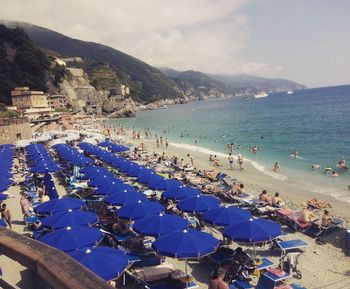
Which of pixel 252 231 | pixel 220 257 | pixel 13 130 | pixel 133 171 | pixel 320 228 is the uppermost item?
pixel 13 130

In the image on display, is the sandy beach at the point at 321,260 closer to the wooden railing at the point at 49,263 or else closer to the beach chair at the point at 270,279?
the beach chair at the point at 270,279

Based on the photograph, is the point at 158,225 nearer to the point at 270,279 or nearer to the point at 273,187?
the point at 270,279

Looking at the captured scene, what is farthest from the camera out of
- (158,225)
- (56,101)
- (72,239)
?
(56,101)

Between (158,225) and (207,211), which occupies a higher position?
(158,225)

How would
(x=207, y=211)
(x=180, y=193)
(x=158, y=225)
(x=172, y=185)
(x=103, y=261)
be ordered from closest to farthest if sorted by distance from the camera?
(x=103, y=261) < (x=158, y=225) < (x=207, y=211) < (x=180, y=193) < (x=172, y=185)

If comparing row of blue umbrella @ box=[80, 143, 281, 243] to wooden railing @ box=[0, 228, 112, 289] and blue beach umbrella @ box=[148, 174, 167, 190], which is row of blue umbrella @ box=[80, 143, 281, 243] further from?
wooden railing @ box=[0, 228, 112, 289]

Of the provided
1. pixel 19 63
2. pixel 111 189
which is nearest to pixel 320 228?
pixel 111 189

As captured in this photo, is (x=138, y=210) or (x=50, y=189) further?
(x=50, y=189)

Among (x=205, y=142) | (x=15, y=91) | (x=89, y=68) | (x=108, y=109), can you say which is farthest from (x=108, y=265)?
(x=89, y=68)
